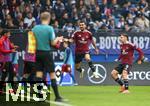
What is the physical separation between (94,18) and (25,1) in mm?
3463

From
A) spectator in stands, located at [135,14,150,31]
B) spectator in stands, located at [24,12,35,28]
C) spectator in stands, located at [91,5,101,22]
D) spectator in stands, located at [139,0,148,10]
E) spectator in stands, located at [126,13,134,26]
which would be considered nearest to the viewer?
spectator in stands, located at [24,12,35,28]

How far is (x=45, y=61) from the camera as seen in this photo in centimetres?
1491

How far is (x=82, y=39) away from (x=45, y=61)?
7034 mm

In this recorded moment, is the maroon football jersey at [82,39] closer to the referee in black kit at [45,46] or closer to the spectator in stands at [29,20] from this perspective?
the spectator in stands at [29,20]

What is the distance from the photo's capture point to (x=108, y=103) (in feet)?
50.1

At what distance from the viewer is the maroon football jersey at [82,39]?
21.7 meters

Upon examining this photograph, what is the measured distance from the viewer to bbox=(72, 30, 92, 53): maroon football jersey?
21.7 metres

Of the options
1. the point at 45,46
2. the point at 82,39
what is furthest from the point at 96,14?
the point at 45,46

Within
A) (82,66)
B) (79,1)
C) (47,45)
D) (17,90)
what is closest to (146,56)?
(82,66)

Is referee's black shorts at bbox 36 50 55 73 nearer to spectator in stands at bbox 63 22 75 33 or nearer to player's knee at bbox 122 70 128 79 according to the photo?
player's knee at bbox 122 70 128 79

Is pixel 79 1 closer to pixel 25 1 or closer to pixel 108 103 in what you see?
pixel 25 1

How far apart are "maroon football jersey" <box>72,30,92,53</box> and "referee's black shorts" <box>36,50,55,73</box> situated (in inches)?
265

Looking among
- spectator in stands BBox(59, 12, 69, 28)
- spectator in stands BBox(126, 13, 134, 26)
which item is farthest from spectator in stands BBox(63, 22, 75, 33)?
spectator in stands BBox(126, 13, 134, 26)

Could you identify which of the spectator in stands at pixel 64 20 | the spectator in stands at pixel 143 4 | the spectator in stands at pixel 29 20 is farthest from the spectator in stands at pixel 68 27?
the spectator in stands at pixel 143 4
